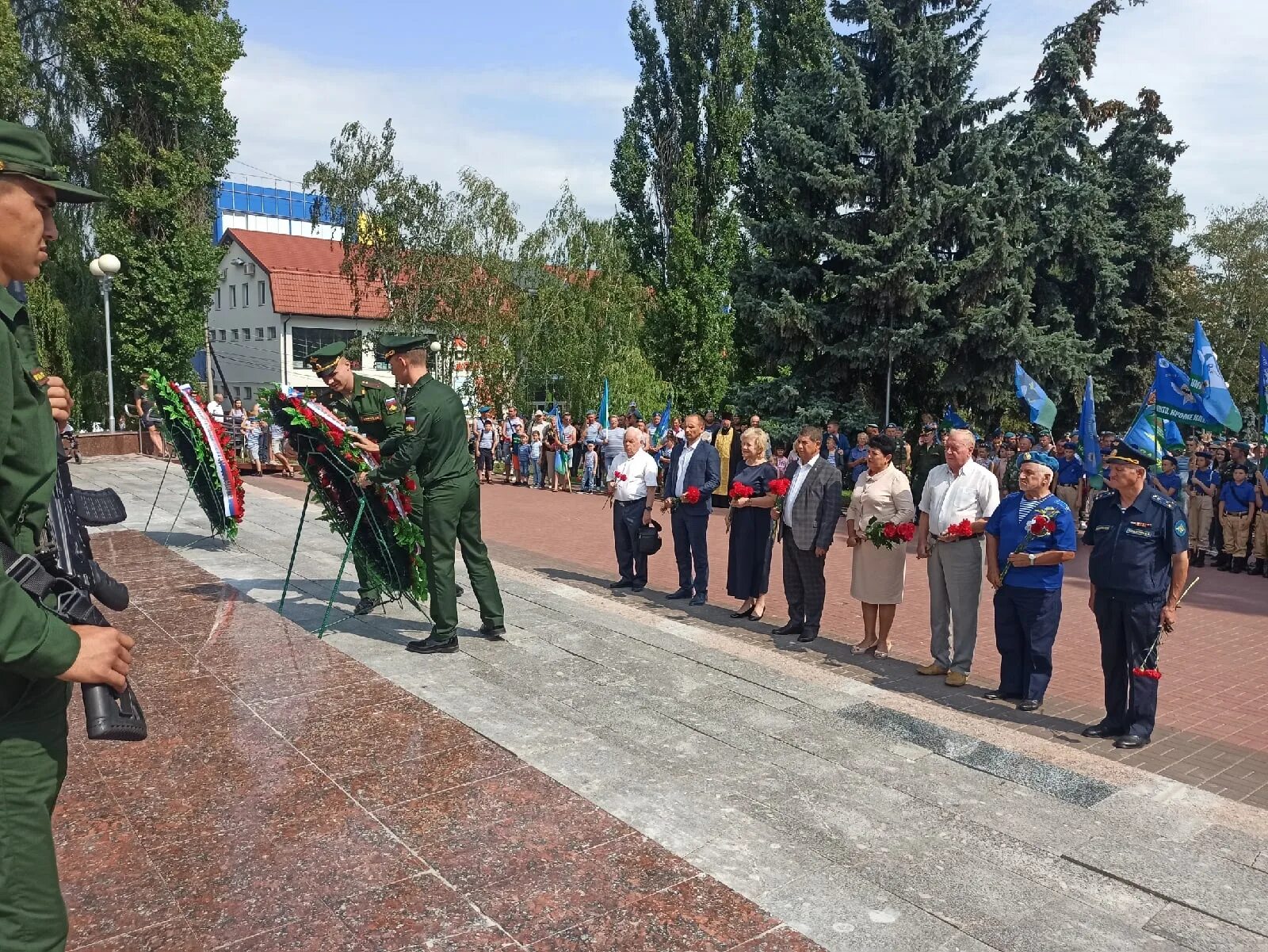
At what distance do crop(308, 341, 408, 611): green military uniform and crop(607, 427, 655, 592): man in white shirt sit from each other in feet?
9.23

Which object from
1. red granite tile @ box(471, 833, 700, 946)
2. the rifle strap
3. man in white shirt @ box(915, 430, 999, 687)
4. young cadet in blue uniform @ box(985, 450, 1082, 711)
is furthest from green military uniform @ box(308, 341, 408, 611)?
the rifle strap

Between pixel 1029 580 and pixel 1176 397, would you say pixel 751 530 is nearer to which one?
pixel 1029 580

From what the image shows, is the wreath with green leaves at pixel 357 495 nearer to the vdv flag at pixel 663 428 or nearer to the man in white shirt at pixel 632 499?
the man in white shirt at pixel 632 499

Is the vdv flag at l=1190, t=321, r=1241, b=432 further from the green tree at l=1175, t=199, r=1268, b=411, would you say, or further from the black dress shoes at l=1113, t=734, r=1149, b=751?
the green tree at l=1175, t=199, r=1268, b=411

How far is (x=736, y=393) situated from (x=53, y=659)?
19150 millimetres

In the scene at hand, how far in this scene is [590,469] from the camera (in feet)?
67.7

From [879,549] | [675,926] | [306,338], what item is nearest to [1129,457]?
[879,549]

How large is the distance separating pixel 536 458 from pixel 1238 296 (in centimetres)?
2998

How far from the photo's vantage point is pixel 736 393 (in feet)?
67.8

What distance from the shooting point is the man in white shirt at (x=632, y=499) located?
10062 mm

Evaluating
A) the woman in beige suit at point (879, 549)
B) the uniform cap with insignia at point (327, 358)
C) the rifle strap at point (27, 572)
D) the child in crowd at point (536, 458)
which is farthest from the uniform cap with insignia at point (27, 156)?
the child in crowd at point (536, 458)

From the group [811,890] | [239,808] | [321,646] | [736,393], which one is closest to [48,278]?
[736,393]

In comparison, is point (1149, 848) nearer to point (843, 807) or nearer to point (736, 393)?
point (843, 807)

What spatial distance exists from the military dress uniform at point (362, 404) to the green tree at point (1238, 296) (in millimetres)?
34322
